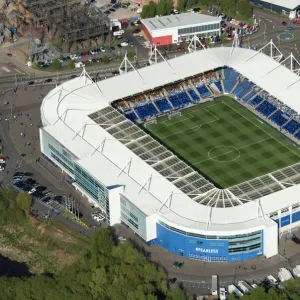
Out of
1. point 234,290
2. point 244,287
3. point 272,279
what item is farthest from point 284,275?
point 234,290

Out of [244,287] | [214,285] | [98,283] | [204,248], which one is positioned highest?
[204,248]

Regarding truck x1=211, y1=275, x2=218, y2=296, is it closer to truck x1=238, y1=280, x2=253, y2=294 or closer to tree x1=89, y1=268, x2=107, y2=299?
truck x1=238, y1=280, x2=253, y2=294

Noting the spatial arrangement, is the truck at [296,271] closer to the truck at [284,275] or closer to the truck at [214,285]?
the truck at [284,275]

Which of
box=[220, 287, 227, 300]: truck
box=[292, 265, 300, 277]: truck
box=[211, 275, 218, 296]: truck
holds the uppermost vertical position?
box=[292, 265, 300, 277]: truck

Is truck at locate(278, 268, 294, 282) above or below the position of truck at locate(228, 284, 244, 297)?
above

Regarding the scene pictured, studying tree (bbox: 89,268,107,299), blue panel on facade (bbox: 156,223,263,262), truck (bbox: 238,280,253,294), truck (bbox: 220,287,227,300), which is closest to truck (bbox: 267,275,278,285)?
truck (bbox: 238,280,253,294)

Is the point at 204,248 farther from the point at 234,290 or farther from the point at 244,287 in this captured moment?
the point at 244,287

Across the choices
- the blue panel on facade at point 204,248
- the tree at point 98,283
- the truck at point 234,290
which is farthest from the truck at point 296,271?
the tree at point 98,283
